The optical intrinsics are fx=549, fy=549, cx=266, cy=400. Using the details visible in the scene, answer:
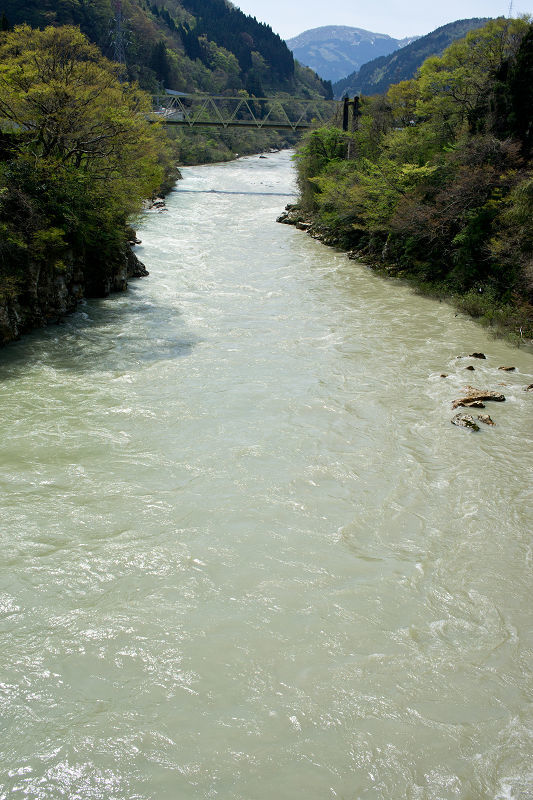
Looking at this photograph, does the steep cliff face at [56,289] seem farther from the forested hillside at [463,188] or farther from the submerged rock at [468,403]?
the forested hillside at [463,188]

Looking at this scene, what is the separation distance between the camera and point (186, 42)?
424 ft

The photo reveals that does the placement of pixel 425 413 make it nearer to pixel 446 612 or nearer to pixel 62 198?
pixel 446 612

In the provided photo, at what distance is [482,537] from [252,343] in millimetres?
9632

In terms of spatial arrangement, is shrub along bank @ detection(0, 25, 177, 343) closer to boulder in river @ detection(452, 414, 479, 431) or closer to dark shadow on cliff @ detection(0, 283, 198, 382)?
dark shadow on cliff @ detection(0, 283, 198, 382)

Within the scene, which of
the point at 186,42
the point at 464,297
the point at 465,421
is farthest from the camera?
the point at 186,42

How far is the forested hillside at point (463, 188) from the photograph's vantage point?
19.1 metres

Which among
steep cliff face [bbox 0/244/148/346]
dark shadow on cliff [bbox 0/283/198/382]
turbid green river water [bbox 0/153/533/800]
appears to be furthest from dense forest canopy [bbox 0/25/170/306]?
turbid green river water [bbox 0/153/533/800]

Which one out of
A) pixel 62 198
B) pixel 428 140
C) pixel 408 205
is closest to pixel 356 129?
pixel 428 140

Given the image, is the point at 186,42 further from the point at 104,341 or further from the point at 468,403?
the point at 468,403

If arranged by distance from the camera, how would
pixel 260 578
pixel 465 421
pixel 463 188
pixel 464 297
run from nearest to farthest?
pixel 260 578, pixel 465 421, pixel 464 297, pixel 463 188

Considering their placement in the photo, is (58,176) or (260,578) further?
(58,176)

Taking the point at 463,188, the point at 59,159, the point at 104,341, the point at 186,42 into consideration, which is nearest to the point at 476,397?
the point at 104,341

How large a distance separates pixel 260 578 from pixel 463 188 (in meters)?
18.9

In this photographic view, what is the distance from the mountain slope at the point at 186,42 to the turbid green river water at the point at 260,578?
69789 mm
